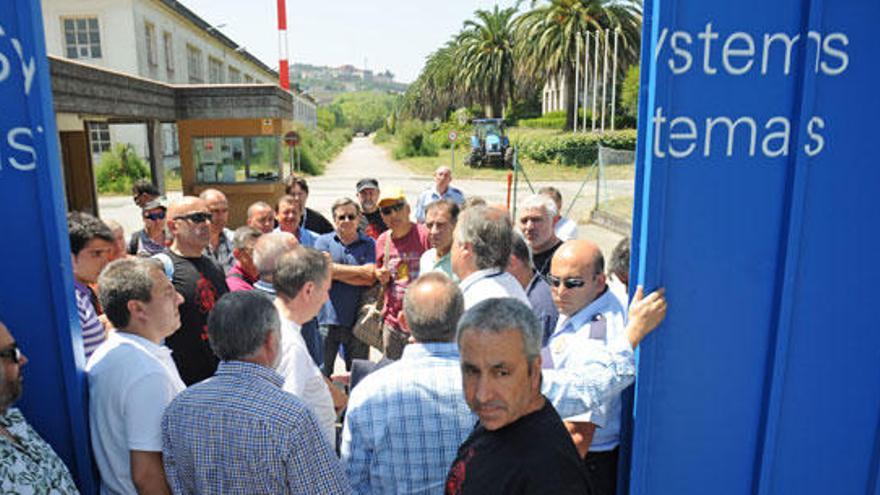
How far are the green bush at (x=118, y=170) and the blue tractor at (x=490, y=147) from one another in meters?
17.2

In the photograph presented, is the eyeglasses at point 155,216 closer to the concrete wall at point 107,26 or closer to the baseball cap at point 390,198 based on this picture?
the baseball cap at point 390,198

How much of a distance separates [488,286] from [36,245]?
70.9 inches

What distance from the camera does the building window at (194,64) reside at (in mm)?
34375

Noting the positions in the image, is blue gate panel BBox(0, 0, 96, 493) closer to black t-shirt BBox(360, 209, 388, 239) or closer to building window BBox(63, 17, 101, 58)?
black t-shirt BBox(360, 209, 388, 239)

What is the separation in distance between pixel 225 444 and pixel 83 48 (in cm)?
3081

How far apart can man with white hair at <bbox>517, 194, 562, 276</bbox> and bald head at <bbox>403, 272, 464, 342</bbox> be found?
2.10m

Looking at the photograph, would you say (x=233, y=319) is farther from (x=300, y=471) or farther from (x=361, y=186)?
(x=361, y=186)

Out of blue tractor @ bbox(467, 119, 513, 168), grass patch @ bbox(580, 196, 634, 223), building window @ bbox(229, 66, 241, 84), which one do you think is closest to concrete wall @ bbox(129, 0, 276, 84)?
building window @ bbox(229, 66, 241, 84)

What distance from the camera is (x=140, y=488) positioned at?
204cm

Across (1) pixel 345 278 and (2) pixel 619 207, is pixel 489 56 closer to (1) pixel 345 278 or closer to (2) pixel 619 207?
(2) pixel 619 207

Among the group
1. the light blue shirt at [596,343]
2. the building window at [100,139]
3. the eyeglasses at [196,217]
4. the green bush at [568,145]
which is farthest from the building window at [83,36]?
the light blue shirt at [596,343]

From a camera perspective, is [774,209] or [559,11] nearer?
[774,209]

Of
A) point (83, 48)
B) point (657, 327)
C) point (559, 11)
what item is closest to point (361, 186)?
point (657, 327)

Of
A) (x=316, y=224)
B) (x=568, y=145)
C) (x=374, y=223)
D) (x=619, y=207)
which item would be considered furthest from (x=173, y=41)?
(x=374, y=223)
